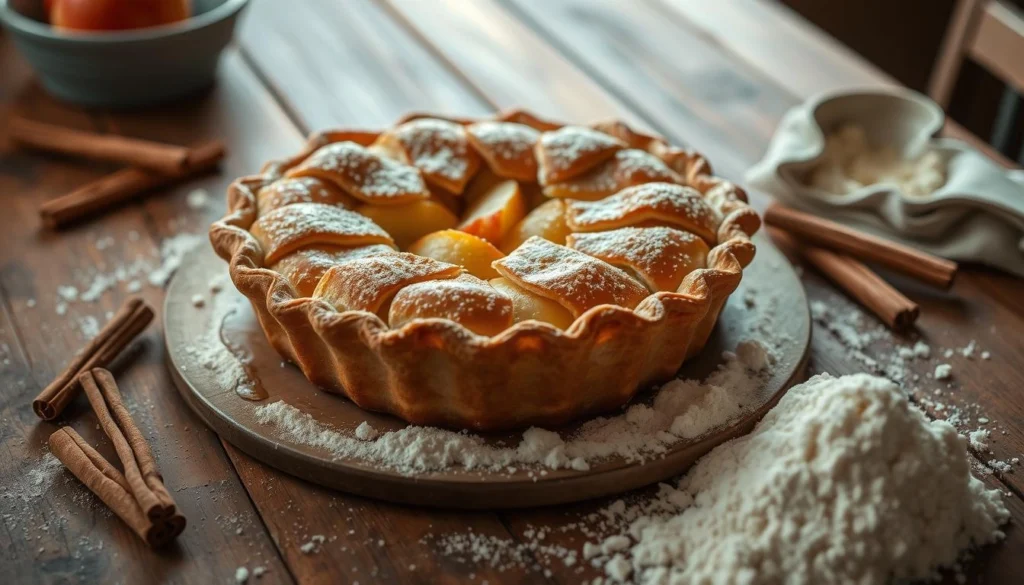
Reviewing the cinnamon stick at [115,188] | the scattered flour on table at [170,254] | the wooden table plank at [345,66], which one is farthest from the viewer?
the wooden table plank at [345,66]

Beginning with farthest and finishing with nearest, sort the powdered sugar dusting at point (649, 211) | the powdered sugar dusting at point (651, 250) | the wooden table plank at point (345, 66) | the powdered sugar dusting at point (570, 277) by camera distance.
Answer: the wooden table plank at point (345, 66) < the powdered sugar dusting at point (649, 211) < the powdered sugar dusting at point (651, 250) < the powdered sugar dusting at point (570, 277)

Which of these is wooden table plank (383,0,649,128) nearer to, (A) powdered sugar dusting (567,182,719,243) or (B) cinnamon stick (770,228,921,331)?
(B) cinnamon stick (770,228,921,331)

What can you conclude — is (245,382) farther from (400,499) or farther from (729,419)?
(729,419)

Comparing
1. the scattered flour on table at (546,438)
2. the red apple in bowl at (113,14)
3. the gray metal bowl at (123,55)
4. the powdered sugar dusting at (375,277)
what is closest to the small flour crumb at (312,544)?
the scattered flour on table at (546,438)

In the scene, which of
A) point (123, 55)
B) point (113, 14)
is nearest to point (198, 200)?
point (123, 55)

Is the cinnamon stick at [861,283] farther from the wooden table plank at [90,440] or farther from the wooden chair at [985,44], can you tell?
the wooden table plank at [90,440]

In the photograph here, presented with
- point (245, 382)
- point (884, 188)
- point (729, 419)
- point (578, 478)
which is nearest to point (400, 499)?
point (578, 478)
